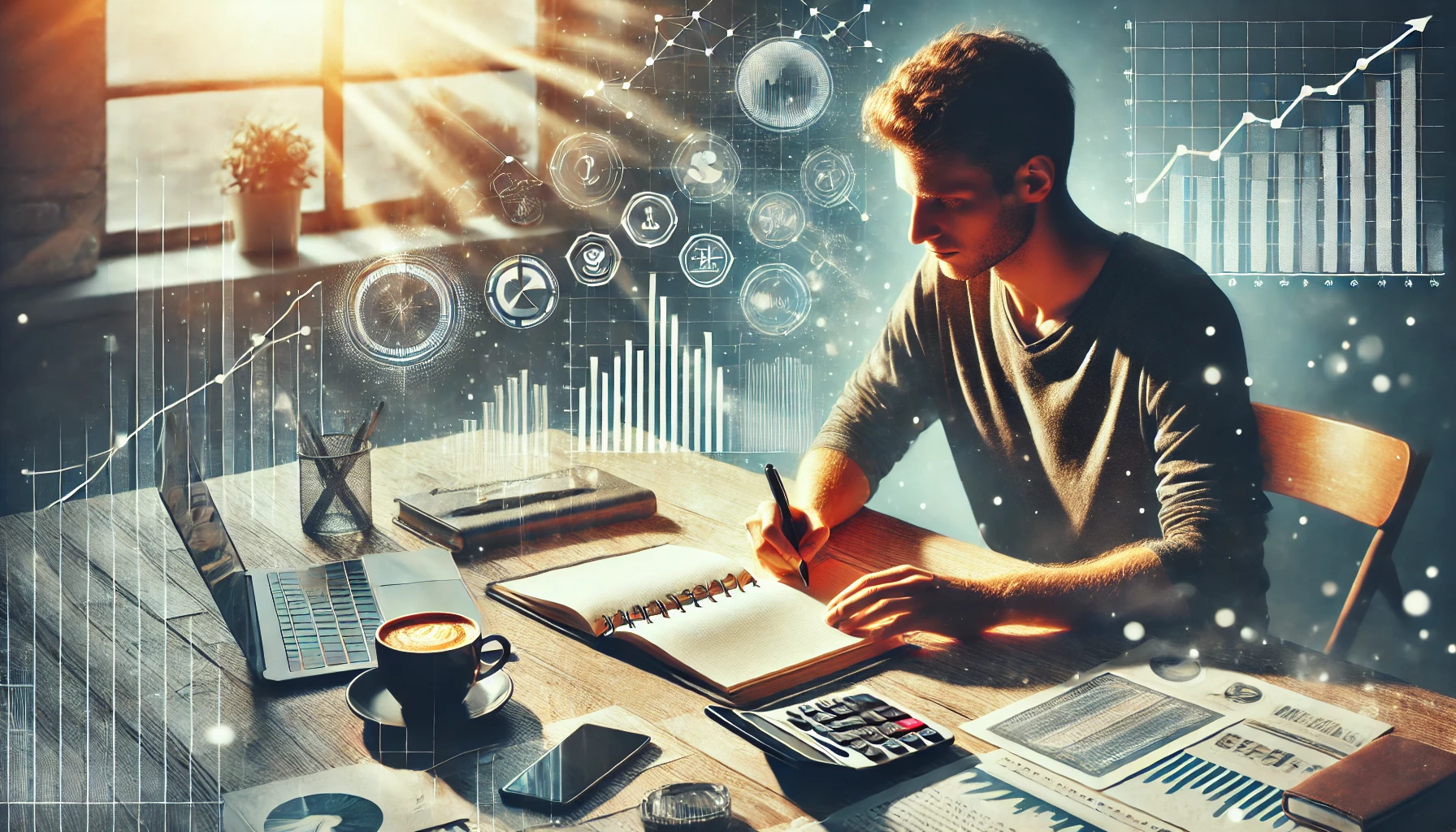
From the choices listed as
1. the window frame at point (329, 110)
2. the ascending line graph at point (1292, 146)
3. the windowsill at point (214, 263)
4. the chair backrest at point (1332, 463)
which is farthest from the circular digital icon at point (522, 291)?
the chair backrest at point (1332, 463)

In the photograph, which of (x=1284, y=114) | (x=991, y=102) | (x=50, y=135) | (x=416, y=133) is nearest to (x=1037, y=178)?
(x=991, y=102)

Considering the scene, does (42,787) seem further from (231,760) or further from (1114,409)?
(1114,409)

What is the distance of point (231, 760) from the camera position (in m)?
0.69

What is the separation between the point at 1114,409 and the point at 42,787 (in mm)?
1025

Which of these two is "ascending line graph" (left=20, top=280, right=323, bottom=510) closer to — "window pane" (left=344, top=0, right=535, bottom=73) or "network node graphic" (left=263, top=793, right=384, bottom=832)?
"window pane" (left=344, top=0, right=535, bottom=73)

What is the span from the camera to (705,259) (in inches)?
55.1

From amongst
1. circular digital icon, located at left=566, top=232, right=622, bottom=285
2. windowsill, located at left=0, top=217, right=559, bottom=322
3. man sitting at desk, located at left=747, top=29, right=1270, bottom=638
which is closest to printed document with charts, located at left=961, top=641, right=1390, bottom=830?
→ man sitting at desk, located at left=747, top=29, right=1270, bottom=638

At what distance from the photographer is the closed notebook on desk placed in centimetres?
110

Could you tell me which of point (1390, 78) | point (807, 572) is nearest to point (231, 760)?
point (807, 572)

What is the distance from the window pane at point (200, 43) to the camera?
1506 millimetres

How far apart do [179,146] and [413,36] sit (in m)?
0.41

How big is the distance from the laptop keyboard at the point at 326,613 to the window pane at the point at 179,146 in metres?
0.75

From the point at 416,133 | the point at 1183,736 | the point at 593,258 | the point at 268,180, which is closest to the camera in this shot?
the point at 1183,736

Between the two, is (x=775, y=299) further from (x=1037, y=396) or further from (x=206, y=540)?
(x=206, y=540)
